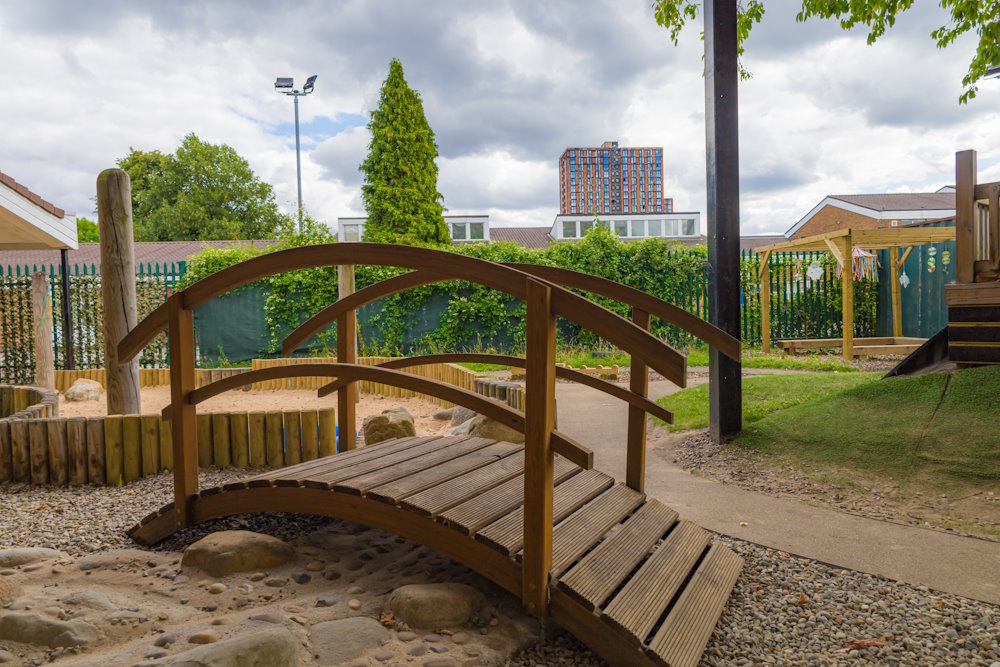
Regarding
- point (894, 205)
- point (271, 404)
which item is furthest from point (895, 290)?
point (894, 205)

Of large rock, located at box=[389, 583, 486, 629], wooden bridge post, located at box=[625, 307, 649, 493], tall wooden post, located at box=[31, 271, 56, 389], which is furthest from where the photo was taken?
tall wooden post, located at box=[31, 271, 56, 389]

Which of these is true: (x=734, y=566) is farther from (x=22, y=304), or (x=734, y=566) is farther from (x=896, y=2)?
(x=22, y=304)

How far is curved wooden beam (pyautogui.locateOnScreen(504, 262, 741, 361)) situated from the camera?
2.61 m

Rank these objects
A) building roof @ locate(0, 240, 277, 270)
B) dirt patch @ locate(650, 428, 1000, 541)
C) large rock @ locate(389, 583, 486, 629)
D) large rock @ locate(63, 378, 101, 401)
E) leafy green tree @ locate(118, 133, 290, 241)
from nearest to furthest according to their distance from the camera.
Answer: large rock @ locate(389, 583, 486, 629)
dirt patch @ locate(650, 428, 1000, 541)
large rock @ locate(63, 378, 101, 401)
building roof @ locate(0, 240, 277, 270)
leafy green tree @ locate(118, 133, 290, 241)

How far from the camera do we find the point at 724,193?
5461 millimetres

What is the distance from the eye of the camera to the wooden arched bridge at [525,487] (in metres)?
2.16

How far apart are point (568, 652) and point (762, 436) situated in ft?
12.2

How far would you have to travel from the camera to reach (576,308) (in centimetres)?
213

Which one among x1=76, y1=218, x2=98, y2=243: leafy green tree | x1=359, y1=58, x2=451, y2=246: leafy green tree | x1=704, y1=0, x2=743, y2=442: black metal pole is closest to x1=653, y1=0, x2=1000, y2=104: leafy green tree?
x1=704, y1=0, x2=743, y2=442: black metal pole

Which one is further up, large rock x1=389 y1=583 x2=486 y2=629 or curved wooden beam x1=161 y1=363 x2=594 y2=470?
Answer: curved wooden beam x1=161 y1=363 x2=594 y2=470

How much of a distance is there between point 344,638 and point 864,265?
1521 cm

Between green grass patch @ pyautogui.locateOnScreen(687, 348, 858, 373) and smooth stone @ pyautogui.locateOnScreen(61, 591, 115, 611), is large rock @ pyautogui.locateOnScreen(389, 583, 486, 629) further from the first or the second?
green grass patch @ pyautogui.locateOnScreen(687, 348, 858, 373)

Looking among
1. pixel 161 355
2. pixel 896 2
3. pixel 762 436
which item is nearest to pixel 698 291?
pixel 896 2

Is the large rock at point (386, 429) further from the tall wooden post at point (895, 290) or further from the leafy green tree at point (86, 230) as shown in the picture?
the leafy green tree at point (86, 230)
